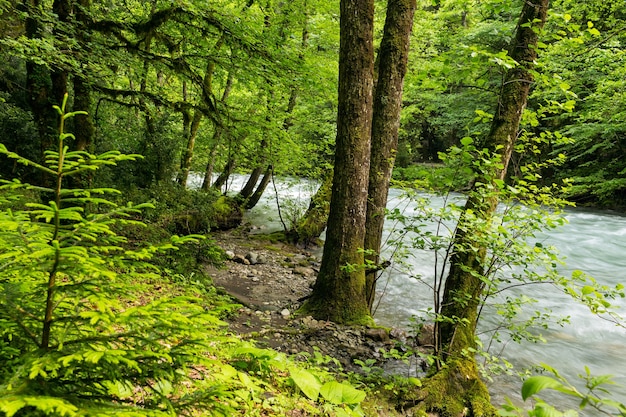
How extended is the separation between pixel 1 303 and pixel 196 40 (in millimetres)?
5887

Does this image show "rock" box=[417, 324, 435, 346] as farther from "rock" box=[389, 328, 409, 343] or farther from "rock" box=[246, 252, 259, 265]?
"rock" box=[246, 252, 259, 265]

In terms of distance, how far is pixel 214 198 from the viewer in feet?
27.9

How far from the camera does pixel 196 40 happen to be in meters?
6.01

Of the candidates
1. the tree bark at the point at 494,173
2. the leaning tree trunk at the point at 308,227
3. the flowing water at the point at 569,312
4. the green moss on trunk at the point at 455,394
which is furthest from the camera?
the leaning tree trunk at the point at 308,227

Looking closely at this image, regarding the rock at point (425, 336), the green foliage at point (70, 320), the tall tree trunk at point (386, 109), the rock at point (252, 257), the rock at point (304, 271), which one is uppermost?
the tall tree trunk at point (386, 109)

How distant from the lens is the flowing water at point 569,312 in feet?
18.3

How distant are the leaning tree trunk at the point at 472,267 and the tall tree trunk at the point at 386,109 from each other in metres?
1.43

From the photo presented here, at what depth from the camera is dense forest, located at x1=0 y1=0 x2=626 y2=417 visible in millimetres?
1129

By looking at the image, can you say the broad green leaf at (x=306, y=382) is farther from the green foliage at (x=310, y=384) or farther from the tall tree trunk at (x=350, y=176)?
the tall tree trunk at (x=350, y=176)

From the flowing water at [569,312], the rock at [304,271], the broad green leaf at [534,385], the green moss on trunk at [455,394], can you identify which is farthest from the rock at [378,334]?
the broad green leaf at [534,385]

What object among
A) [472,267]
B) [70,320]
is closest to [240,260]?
[472,267]

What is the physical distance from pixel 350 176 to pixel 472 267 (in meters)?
1.89

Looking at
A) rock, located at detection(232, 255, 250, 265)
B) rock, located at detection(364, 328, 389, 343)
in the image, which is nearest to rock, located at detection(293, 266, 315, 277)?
rock, located at detection(232, 255, 250, 265)

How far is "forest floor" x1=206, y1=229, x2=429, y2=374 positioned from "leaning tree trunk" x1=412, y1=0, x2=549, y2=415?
18.9 inches
